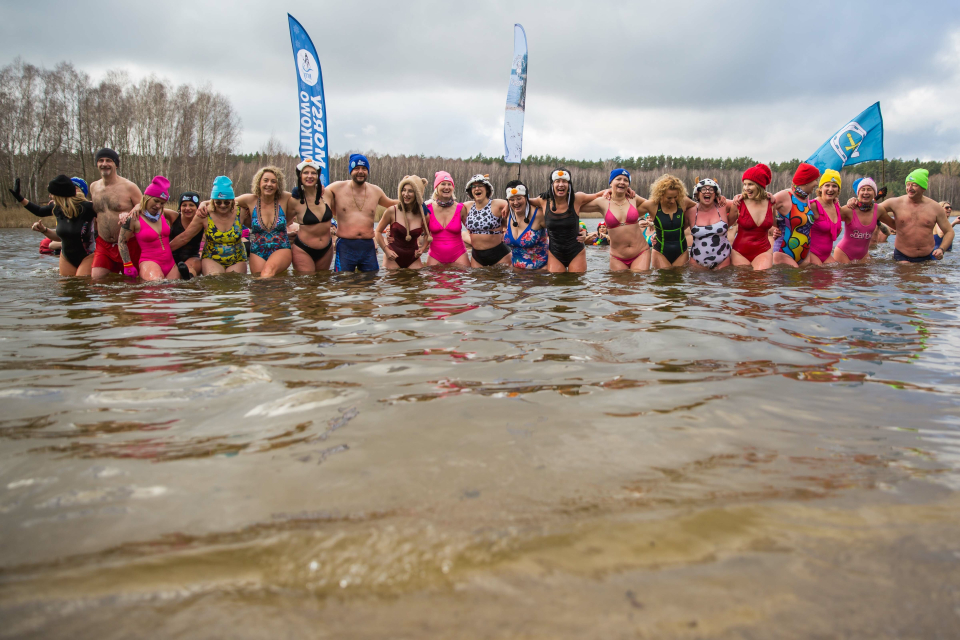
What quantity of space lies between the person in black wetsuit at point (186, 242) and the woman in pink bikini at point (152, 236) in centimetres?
13

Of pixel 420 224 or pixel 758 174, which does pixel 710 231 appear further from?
pixel 420 224

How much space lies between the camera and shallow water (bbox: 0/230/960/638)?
1.18 m

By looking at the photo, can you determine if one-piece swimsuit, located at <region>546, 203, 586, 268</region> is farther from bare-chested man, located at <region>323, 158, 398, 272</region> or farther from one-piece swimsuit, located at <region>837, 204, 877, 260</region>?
one-piece swimsuit, located at <region>837, 204, 877, 260</region>

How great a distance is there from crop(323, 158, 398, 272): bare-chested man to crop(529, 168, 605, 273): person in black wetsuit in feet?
7.71

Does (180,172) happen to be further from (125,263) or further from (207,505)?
(207,505)

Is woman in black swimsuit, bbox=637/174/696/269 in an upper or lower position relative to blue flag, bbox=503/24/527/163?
lower

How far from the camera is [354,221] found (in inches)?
329

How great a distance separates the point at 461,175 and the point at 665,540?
63.6 meters

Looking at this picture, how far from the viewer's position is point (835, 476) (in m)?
1.77

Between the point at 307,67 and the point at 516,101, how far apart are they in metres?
4.56

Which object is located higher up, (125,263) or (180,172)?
(180,172)

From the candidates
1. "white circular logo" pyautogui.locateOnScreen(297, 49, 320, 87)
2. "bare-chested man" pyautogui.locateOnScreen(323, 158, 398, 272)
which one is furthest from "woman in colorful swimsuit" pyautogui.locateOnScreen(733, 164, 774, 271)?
"white circular logo" pyautogui.locateOnScreen(297, 49, 320, 87)

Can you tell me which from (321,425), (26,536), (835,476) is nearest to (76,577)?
(26,536)

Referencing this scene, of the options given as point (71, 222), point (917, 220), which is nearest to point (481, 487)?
point (71, 222)
